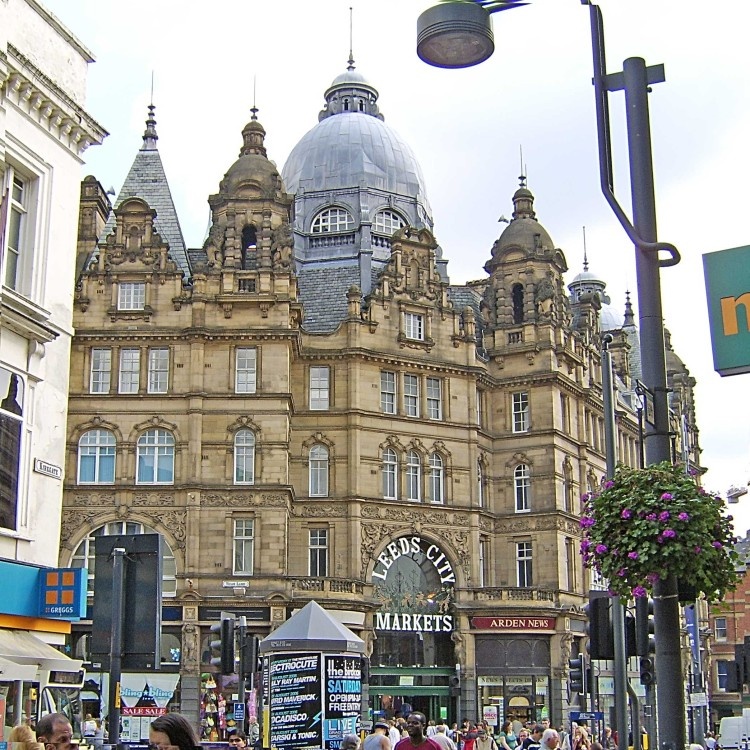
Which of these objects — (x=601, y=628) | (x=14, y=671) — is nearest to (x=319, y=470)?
(x=14, y=671)

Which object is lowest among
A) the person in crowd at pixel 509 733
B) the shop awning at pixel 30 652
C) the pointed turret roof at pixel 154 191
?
the person in crowd at pixel 509 733

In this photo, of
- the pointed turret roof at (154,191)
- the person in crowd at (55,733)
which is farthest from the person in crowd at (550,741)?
the pointed turret roof at (154,191)

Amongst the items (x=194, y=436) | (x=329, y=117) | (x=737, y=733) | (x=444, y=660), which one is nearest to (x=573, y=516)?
(x=444, y=660)

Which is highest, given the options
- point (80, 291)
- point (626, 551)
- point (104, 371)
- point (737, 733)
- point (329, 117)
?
point (329, 117)

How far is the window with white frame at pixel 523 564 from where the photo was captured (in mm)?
54125

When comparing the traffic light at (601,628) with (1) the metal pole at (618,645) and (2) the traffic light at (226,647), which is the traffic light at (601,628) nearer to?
(1) the metal pole at (618,645)

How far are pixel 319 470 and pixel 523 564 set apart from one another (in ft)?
34.2

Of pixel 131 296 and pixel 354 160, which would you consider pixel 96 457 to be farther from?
pixel 354 160

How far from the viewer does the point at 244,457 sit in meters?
47.8

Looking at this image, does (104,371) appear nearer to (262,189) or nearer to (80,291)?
(80,291)

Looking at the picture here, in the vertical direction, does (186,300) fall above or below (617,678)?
above

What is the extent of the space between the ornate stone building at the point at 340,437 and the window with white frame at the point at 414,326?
0.32 ft

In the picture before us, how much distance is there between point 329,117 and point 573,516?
2662cm

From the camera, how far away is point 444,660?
170 feet
